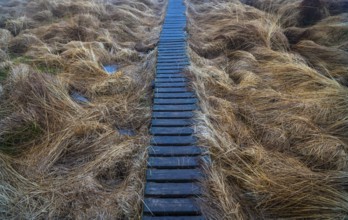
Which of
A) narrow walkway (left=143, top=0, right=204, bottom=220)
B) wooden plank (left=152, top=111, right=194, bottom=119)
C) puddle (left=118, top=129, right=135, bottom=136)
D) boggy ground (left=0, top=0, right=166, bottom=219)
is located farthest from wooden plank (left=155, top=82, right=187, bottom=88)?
puddle (left=118, top=129, right=135, bottom=136)

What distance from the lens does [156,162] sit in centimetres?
249

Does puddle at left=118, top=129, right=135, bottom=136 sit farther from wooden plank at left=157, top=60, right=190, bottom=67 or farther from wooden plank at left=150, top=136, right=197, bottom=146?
wooden plank at left=157, top=60, right=190, bottom=67

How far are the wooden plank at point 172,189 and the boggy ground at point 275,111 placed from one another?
99 millimetres

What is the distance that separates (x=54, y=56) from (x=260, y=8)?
4498 millimetres

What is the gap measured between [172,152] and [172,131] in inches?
11.4

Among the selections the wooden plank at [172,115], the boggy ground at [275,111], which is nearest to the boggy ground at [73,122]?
the wooden plank at [172,115]

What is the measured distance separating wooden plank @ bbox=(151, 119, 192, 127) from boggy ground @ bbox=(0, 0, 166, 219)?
119mm

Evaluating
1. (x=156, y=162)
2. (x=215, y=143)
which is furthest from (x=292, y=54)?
(x=156, y=162)

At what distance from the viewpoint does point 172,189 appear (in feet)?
7.37

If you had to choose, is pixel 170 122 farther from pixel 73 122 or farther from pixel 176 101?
pixel 73 122

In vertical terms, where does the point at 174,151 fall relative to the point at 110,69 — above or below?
above

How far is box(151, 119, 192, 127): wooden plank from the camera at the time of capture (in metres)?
2.92

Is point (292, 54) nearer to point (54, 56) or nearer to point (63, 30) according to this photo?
point (54, 56)

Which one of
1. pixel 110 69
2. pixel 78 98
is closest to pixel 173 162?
pixel 78 98
